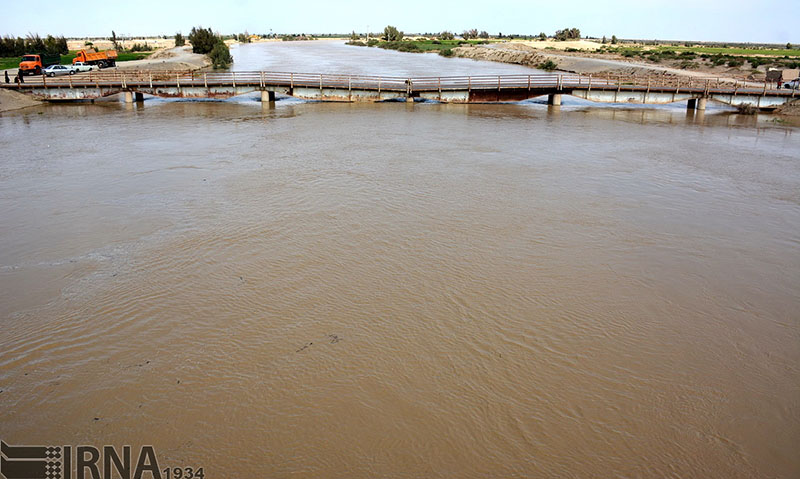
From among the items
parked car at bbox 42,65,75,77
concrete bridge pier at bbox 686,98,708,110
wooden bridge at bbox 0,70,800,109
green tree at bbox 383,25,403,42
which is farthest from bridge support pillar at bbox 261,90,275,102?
green tree at bbox 383,25,403,42

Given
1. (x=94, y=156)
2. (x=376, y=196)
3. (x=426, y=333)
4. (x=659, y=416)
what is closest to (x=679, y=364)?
(x=659, y=416)

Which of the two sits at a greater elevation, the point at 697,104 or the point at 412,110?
the point at 697,104

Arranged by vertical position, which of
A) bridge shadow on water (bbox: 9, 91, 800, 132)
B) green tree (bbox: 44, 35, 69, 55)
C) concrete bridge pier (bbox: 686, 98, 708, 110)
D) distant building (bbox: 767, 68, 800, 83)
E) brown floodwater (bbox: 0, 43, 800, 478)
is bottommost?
brown floodwater (bbox: 0, 43, 800, 478)

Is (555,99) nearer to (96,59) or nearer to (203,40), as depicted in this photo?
(96,59)

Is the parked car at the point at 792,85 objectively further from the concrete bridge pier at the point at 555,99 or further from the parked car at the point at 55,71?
the parked car at the point at 55,71

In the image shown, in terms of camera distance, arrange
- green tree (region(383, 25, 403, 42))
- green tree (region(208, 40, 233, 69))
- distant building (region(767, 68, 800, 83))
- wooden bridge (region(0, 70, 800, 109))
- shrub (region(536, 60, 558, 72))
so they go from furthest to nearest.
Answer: green tree (region(383, 25, 403, 42)), shrub (region(536, 60, 558, 72)), green tree (region(208, 40, 233, 69)), distant building (region(767, 68, 800, 83)), wooden bridge (region(0, 70, 800, 109))

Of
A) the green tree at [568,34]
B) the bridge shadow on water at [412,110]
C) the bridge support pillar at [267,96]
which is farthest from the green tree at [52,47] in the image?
the green tree at [568,34]

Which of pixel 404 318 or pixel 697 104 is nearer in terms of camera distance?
pixel 404 318

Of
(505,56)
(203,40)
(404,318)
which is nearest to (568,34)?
(505,56)

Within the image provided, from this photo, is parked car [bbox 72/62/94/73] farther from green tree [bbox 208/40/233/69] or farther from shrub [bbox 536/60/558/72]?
shrub [bbox 536/60/558/72]

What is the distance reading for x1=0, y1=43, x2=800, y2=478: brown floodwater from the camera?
5293 millimetres

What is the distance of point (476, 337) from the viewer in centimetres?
698

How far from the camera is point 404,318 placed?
24.3ft

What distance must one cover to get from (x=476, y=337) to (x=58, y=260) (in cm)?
711
